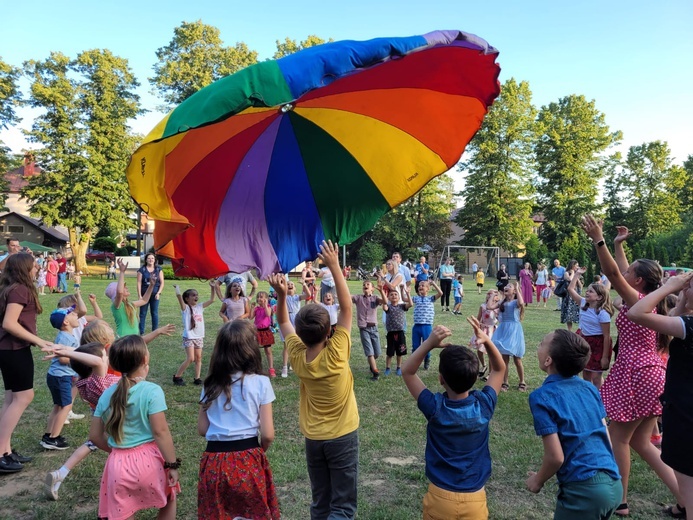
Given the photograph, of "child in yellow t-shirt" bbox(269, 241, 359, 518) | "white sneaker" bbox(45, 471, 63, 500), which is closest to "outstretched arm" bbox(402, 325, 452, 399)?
"child in yellow t-shirt" bbox(269, 241, 359, 518)

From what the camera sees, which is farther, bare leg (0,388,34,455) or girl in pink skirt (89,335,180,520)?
bare leg (0,388,34,455)

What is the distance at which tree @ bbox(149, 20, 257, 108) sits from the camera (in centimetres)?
3591

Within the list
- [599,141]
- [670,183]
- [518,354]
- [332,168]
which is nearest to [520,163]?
[599,141]

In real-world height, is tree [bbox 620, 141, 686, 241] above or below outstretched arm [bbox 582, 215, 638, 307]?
above

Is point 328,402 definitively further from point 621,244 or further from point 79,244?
point 79,244

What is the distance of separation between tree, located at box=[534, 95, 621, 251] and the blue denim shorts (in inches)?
1732

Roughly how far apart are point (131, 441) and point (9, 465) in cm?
257

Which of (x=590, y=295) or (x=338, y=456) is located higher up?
(x=590, y=295)

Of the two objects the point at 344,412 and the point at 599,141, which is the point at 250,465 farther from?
the point at 599,141

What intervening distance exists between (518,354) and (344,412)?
16.7 ft

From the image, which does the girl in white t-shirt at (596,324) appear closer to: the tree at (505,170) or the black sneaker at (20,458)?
the black sneaker at (20,458)

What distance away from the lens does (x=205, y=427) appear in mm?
3150

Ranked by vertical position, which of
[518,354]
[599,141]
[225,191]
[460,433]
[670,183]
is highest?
[599,141]

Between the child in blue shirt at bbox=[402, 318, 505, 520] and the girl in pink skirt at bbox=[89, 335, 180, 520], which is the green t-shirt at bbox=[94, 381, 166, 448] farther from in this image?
the child in blue shirt at bbox=[402, 318, 505, 520]
